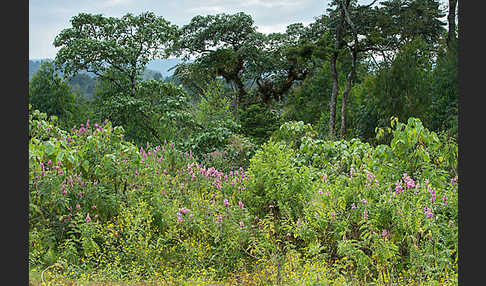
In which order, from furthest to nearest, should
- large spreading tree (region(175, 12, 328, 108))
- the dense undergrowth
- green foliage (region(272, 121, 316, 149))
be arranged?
large spreading tree (region(175, 12, 328, 108)) → green foliage (region(272, 121, 316, 149)) → the dense undergrowth

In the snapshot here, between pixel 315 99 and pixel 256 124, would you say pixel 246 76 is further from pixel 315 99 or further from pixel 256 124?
pixel 256 124

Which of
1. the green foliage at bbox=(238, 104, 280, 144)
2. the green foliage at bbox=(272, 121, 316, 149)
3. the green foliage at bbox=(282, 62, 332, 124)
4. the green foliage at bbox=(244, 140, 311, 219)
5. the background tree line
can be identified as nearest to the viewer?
the green foliage at bbox=(244, 140, 311, 219)

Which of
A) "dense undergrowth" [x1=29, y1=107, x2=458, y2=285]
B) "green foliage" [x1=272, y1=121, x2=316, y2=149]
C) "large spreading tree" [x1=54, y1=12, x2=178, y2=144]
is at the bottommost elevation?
"dense undergrowth" [x1=29, y1=107, x2=458, y2=285]

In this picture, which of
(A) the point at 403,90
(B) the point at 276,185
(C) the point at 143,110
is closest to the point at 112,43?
(C) the point at 143,110

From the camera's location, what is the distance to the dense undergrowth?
2826 millimetres

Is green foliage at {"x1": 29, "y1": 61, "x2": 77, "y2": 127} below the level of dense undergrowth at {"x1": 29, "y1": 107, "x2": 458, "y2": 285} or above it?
above

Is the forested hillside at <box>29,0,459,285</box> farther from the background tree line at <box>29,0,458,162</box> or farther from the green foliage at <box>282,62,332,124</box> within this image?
the green foliage at <box>282,62,332,124</box>

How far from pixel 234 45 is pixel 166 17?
576cm

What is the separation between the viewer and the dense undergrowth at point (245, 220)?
2.83 m

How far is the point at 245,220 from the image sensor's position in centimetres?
341

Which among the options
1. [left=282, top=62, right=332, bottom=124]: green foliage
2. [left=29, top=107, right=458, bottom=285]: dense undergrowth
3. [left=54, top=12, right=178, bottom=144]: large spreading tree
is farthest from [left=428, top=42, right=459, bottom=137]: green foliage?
[left=54, top=12, right=178, bottom=144]: large spreading tree

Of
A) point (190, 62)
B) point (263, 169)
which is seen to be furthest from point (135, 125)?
point (263, 169)

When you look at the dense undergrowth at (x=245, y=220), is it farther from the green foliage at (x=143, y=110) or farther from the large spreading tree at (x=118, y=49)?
the large spreading tree at (x=118, y=49)
